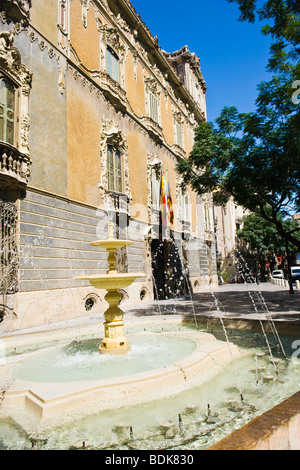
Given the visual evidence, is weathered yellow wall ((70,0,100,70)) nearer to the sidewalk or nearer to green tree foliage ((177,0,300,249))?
green tree foliage ((177,0,300,249))

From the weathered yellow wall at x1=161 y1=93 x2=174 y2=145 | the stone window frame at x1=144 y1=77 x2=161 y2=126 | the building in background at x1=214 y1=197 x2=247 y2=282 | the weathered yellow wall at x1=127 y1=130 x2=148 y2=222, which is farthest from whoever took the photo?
the building in background at x1=214 y1=197 x2=247 y2=282

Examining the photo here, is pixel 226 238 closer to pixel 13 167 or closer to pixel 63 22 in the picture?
pixel 63 22

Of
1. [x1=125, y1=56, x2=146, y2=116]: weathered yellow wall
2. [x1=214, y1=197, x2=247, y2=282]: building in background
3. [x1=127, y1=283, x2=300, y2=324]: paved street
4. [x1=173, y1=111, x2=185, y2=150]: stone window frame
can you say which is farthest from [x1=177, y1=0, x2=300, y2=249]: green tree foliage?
[x1=214, y1=197, x2=247, y2=282]: building in background

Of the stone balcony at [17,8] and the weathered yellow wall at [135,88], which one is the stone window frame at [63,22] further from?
the weathered yellow wall at [135,88]

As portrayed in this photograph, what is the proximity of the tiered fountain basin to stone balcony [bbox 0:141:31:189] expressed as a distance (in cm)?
572

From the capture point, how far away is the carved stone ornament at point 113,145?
Result: 48.9 ft

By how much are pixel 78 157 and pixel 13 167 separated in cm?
410

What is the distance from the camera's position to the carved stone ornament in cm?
1489

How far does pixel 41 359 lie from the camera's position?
573cm

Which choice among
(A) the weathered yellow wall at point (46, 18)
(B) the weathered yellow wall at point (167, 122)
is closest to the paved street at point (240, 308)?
(A) the weathered yellow wall at point (46, 18)

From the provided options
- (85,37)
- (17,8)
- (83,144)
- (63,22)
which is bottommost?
(83,144)

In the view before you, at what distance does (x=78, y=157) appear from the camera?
13.5 m

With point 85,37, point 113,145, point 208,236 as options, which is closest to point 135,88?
point 85,37
